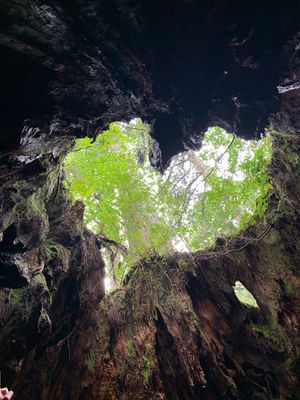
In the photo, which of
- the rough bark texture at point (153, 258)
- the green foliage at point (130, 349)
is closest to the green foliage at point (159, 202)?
the rough bark texture at point (153, 258)

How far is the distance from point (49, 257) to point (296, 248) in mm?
5178

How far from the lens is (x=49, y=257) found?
551 cm

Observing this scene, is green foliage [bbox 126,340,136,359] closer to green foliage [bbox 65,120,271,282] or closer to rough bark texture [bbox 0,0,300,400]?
rough bark texture [bbox 0,0,300,400]

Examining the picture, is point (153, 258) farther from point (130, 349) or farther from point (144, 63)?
point (144, 63)

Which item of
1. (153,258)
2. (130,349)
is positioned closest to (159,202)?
(153,258)

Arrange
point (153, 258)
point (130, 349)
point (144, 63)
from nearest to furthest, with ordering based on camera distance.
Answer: point (144, 63) → point (130, 349) → point (153, 258)

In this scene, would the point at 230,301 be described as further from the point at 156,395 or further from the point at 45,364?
the point at 45,364

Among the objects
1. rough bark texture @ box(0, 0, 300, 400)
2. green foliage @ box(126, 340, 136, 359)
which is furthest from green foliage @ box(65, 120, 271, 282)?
green foliage @ box(126, 340, 136, 359)

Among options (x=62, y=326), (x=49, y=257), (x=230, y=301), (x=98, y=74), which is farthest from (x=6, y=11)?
(x=230, y=301)

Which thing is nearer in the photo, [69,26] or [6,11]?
[6,11]

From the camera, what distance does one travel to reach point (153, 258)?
7.17 m

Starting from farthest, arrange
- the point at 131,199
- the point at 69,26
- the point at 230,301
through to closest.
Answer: the point at 131,199
the point at 230,301
the point at 69,26

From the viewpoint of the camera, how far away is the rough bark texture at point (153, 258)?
3533mm

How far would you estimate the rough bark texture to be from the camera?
353 centimetres
